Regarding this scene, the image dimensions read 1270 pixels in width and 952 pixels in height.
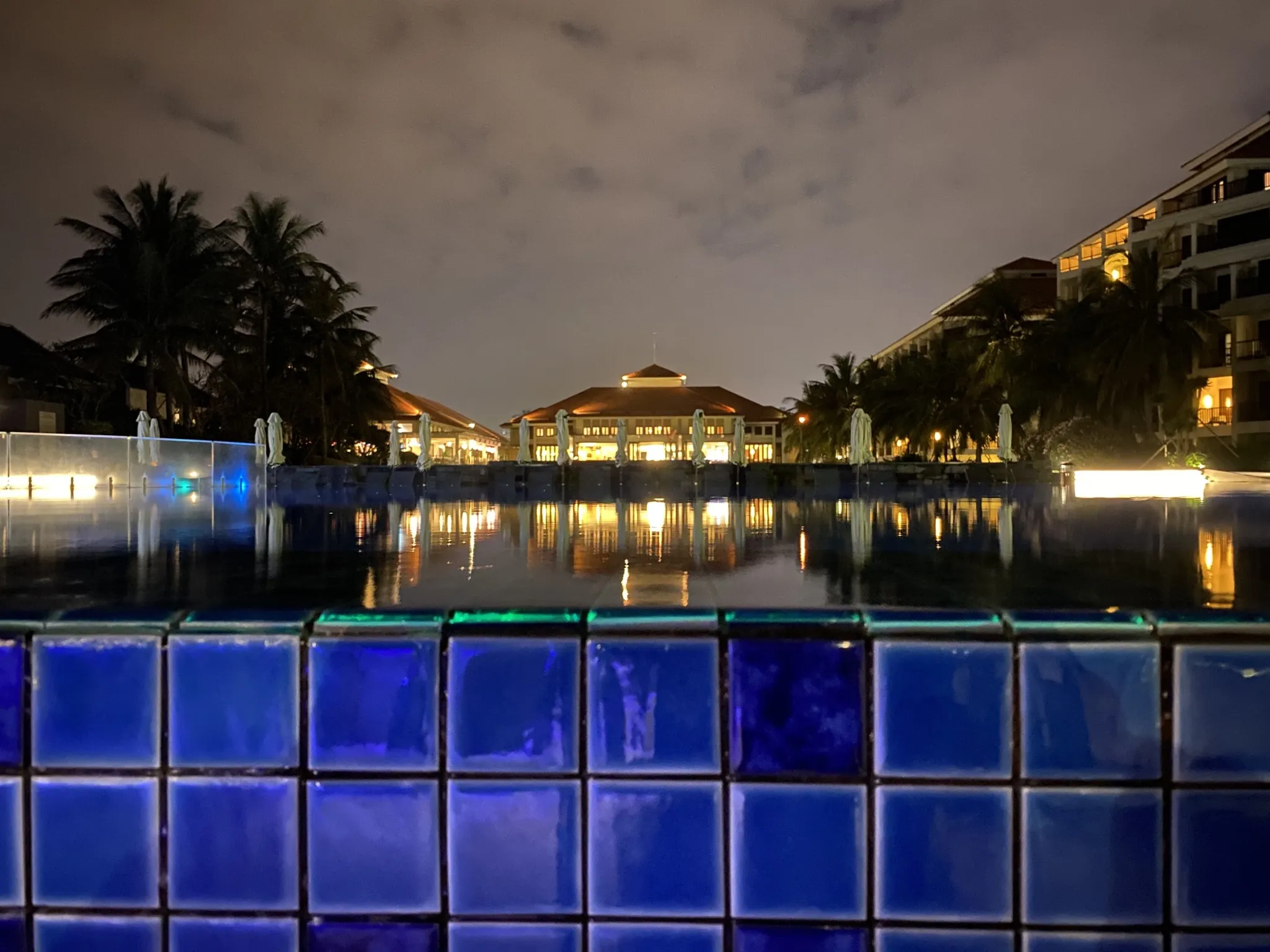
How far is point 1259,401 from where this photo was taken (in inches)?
1247

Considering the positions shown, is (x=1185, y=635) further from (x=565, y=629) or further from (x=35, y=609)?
(x=35, y=609)

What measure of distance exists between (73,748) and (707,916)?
1.23 m

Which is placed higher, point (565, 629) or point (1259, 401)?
point (1259, 401)

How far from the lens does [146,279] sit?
25391 millimetres

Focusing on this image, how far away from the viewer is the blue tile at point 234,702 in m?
1.61

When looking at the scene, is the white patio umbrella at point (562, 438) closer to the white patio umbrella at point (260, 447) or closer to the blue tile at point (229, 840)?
the white patio umbrella at point (260, 447)

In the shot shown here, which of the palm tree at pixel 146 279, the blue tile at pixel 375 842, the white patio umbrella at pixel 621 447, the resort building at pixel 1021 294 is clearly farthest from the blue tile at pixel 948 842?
the resort building at pixel 1021 294

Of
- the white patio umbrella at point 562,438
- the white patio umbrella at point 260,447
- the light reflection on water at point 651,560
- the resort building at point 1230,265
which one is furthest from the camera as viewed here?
the resort building at point 1230,265

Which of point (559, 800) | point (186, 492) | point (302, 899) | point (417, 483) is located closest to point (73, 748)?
point (302, 899)

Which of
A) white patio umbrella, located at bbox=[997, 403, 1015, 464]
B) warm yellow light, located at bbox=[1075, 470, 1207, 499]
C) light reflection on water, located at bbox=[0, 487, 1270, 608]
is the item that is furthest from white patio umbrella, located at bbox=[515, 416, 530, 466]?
light reflection on water, located at bbox=[0, 487, 1270, 608]

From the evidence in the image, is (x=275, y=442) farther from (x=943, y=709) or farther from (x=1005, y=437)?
(x=943, y=709)

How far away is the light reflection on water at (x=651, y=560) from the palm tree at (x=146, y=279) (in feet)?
73.3

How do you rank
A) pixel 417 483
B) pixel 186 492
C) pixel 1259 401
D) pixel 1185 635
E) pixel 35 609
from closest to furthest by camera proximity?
pixel 1185 635, pixel 35 609, pixel 186 492, pixel 417 483, pixel 1259 401

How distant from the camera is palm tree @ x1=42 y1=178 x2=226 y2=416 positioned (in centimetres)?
2562
